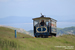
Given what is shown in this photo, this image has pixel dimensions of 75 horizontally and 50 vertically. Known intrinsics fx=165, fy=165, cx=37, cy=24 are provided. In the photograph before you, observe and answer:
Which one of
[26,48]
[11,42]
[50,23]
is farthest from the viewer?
[50,23]

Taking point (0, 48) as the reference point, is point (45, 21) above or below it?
above

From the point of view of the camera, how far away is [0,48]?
45.4 feet

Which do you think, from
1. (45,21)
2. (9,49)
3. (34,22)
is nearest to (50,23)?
(45,21)

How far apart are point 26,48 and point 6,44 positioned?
1.88 meters

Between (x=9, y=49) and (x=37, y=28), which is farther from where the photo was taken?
(x=37, y=28)

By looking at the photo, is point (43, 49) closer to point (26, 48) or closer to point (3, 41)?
point (26, 48)

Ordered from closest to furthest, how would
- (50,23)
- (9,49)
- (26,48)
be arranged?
(9,49)
(26,48)
(50,23)

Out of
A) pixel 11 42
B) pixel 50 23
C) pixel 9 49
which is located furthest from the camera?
pixel 50 23

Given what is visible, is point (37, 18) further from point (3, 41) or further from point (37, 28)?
point (3, 41)

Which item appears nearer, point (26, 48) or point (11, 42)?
point (26, 48)

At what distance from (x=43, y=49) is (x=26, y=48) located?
1.70 metres

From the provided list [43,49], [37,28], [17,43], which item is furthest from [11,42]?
[37,28]

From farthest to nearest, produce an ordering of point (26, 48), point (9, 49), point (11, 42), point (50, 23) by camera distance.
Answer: point (50, 23), point (11, 42), point (26, 48), point (9, 49)

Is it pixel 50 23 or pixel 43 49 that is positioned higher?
pixel 50 23
